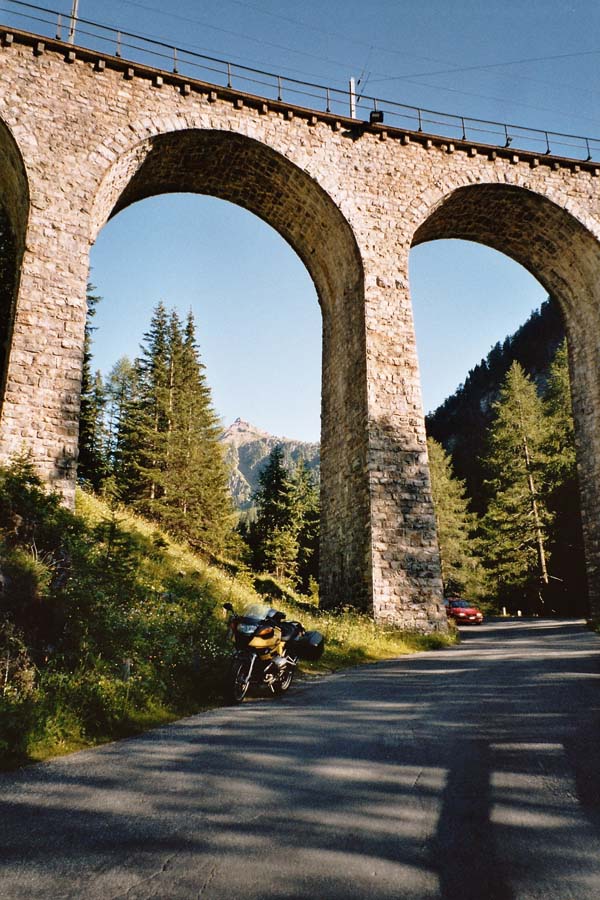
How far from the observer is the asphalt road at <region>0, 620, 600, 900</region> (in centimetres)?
247

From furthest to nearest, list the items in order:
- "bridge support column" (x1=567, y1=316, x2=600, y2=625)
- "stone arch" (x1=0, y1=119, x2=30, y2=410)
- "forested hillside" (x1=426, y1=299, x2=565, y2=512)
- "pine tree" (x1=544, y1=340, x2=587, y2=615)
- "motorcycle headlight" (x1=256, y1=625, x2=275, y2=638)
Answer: "forested hillside" (x1=426, y1=299, x2=565, y2=512)
"pine tree" (x1=544, y1=340, x2=587, y2=615)
"bridge support column" (x1=567, y1=316, x2=600, y2=625)
"stone arch" (x1=0, y1=119, x2=30, y2=410)
"motorcycle headlight" (x1=256, y1=625, x2=275, y2=638)

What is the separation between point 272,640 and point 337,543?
9169 mm

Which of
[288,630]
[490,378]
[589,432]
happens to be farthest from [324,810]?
[490,378]

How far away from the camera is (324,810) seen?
323 centimetres

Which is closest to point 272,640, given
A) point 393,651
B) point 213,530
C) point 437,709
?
point 437,709

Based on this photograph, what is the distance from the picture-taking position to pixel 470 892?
237cm

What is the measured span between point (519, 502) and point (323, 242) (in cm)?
2302

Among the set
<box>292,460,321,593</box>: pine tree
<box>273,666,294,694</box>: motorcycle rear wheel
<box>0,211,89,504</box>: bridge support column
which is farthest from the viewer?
<box>292,460,321,593</box>: pine tree

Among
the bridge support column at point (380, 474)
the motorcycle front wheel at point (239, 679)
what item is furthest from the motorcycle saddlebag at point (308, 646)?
the bridge support column at point (380, 474)

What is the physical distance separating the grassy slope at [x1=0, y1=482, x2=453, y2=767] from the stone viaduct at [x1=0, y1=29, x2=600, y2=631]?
12.9ft

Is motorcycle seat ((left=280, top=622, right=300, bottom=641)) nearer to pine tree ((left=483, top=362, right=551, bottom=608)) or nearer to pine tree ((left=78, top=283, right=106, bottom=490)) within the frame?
pine tree ((left=78, top=283, right=106, bottom=490))

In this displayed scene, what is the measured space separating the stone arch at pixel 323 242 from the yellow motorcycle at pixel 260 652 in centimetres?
660

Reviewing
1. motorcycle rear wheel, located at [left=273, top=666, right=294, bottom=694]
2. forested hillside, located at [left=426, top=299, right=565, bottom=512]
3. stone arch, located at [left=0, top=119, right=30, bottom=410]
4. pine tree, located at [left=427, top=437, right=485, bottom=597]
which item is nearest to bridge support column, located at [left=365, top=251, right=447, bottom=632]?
motorcycle rear wheel, located at [left=273, top=666, right=294, bottom=694]

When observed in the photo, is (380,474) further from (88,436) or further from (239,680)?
(88,436)
